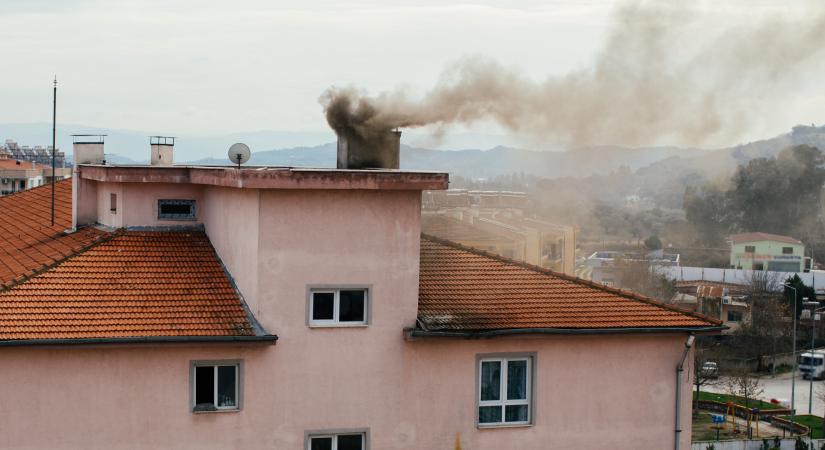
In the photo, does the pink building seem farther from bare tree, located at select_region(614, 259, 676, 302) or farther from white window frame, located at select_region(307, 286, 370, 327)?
bare tree, located at select_region(614, 259, 676, 302)

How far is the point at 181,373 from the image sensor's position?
16391mm

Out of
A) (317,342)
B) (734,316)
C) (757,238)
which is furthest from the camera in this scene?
(757,238)

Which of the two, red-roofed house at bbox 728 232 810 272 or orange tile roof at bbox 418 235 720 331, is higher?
orange tile roof at bbox 418 235 720 331

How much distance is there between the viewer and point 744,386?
185ft

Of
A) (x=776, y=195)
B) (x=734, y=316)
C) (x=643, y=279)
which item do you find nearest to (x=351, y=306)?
(x=734, y=316)

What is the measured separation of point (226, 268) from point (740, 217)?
131030 mm

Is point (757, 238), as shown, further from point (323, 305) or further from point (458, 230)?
point (323, 305)

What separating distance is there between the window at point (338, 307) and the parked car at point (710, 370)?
1894 inches

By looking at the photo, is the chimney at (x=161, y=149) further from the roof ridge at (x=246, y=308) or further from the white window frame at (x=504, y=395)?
the white window frame at (x=504, y=395)

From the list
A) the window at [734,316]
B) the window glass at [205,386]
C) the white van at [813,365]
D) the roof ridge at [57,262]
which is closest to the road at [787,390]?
the white van at [813,365]

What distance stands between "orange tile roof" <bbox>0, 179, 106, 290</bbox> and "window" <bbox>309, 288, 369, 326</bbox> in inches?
163

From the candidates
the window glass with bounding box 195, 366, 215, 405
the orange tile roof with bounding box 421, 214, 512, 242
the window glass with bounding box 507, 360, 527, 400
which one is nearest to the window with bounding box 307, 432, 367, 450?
the window glass with bounding box 195, 366, 215, 405

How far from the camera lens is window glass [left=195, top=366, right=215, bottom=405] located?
16578 mm

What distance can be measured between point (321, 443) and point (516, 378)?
316 cm
